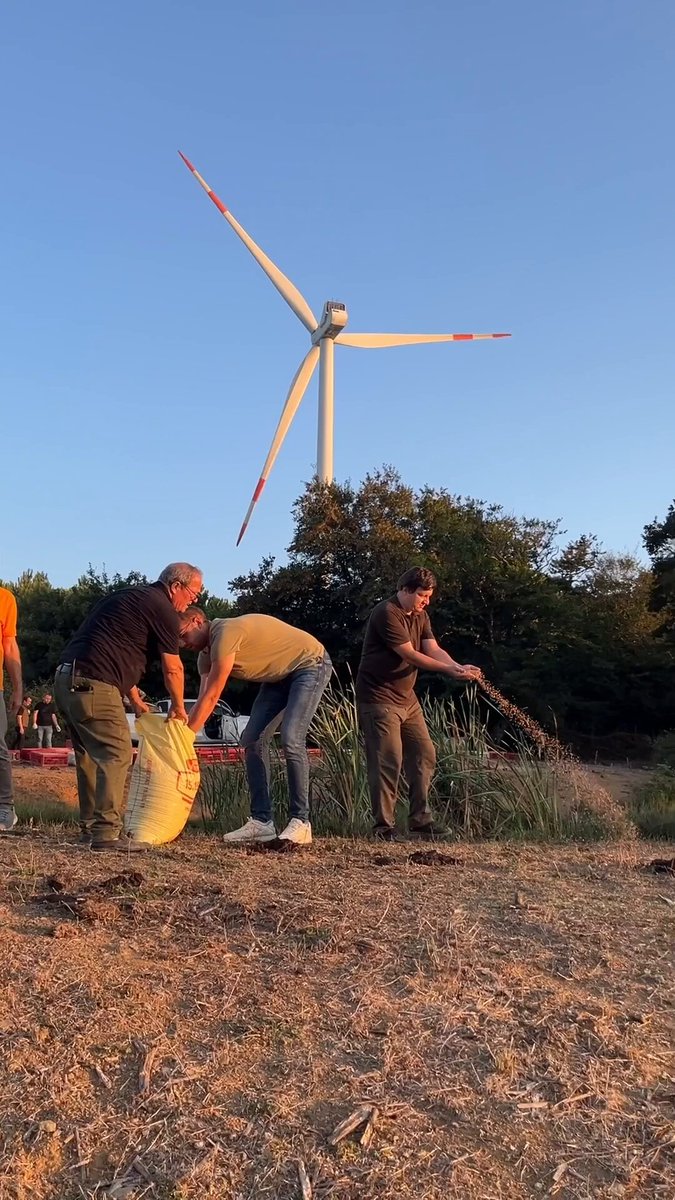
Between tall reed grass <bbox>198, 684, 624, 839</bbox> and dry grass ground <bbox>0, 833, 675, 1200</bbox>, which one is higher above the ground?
tall reed grass <bbox>198, 684, 624, 839</bbox>

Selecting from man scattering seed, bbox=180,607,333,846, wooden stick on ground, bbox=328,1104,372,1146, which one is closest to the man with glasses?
man scattering seed, bbox=180,607,333,846

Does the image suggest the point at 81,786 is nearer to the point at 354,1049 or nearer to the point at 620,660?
the point at 354,1049

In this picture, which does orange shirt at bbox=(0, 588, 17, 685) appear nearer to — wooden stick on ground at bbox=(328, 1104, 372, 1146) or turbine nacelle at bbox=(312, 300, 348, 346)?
wooden stick on ground at bbox=(328, 1104, 372, 1146)

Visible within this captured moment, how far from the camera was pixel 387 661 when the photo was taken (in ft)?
19.6

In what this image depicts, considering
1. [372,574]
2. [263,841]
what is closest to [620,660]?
[372,574]

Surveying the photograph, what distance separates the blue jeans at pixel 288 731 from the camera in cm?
538

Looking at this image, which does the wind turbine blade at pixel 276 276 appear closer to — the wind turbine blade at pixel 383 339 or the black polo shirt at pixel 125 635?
the wind turbine blade at pixel 383 339

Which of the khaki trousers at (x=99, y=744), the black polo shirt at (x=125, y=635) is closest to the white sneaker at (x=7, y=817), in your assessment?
the khaki trousers at (x=99, y=744)

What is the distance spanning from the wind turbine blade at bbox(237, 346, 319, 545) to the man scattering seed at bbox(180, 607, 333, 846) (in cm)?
2125

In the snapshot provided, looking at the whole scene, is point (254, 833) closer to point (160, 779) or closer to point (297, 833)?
point (297, 833)

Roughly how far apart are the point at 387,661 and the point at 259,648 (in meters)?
0.99

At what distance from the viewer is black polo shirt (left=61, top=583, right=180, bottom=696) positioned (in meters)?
5.07

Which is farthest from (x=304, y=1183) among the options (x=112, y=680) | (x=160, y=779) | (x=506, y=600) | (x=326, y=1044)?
(x=506, y=600)

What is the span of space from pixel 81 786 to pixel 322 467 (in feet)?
77.3
